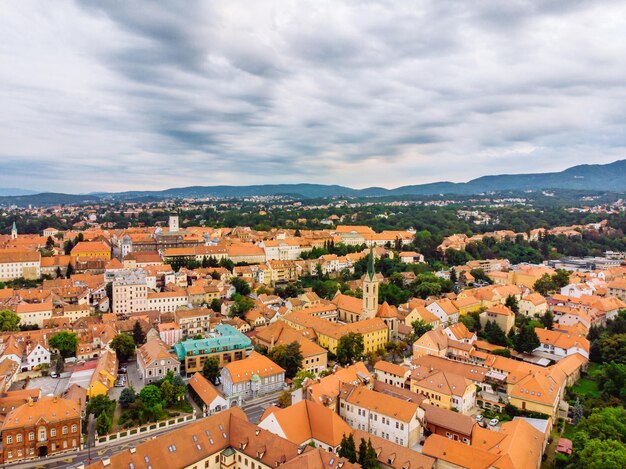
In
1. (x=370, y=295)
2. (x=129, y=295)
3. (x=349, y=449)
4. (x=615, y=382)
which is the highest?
(x=370, y=295)

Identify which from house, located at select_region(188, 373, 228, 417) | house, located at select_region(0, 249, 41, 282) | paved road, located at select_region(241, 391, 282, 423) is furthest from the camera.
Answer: house, located at select_region(0, 249, 41, 282)

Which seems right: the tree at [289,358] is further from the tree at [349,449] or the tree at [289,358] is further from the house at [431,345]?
the tree at [349,449]

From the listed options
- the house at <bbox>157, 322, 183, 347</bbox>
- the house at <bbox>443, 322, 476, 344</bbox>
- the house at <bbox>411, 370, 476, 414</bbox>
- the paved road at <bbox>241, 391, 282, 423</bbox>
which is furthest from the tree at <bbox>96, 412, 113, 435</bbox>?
the house at <bbox>443, 322, 476, 344</bbox>

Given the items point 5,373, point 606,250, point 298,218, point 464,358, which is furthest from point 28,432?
point 298,218

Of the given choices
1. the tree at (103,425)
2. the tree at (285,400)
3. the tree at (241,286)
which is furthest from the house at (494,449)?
the tree at (241,286)

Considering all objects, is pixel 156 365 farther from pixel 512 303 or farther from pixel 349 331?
pixel 512 303

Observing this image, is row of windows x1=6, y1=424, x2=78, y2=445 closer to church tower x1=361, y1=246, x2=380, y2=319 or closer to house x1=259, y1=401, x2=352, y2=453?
house x1=259, y1=401, x2=352, y2=453

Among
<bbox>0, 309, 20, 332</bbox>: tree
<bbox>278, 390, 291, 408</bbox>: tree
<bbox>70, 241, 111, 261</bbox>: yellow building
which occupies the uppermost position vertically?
<bbox>70, 241, 111, 261</bbox>: yellow building

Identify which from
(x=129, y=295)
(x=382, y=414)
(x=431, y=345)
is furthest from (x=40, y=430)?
(x=431, y=345)
